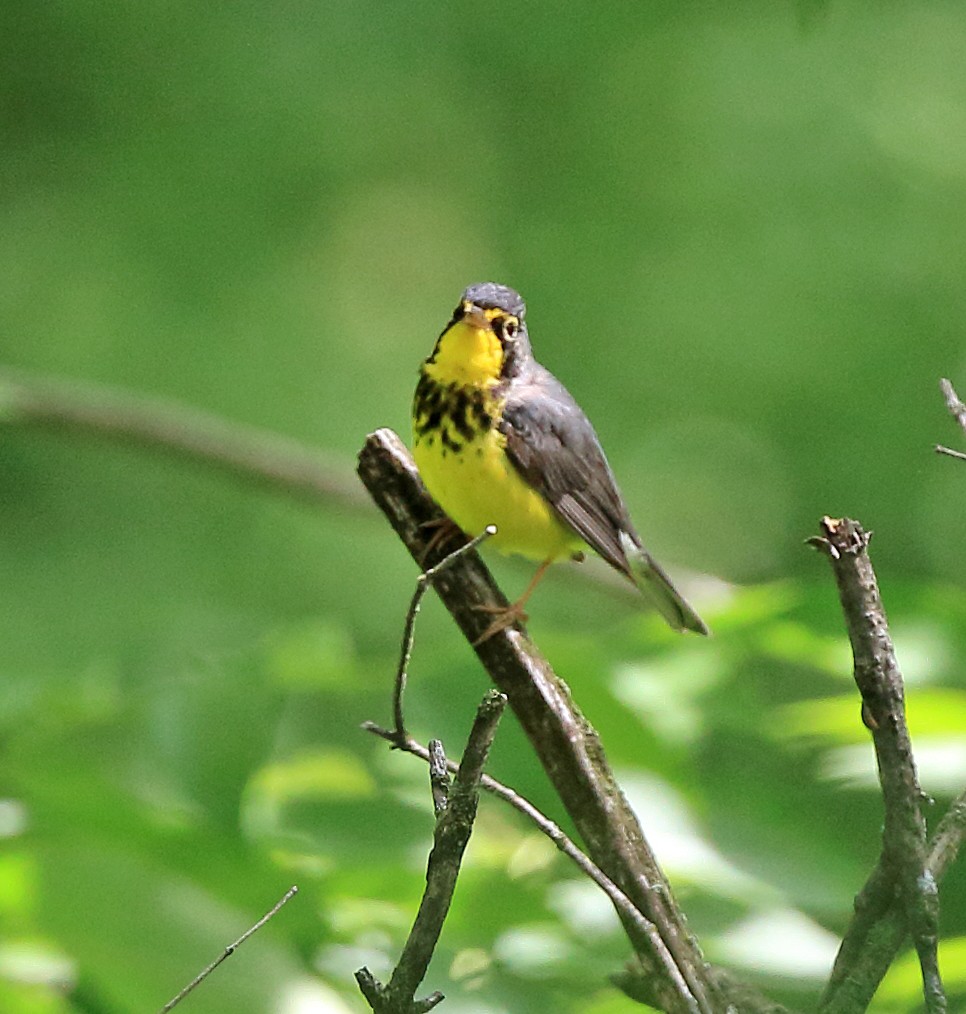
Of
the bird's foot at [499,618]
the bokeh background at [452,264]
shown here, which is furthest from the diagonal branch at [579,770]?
the bokeh background at [452,264]

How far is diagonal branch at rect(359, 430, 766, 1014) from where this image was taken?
1.38 metres

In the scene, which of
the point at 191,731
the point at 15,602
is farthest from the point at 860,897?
the point at 15,602

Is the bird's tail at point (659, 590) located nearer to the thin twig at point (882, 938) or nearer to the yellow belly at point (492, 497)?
the yellow belly at point (492, 497)

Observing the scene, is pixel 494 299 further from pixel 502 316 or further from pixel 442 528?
pixel 442 528

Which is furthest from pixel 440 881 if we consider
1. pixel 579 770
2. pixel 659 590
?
pixel 659 590

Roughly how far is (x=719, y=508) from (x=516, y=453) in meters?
3.65

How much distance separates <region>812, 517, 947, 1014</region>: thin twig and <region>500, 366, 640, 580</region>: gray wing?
1202 mm

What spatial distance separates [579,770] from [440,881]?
20.7 inches

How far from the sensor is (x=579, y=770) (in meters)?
1.59

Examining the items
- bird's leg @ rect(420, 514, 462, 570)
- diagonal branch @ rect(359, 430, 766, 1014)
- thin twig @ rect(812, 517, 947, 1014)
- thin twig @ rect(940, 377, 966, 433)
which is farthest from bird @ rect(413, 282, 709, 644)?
thin twig @ rect(812, 517, 947, 1014)

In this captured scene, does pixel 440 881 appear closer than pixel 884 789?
Yes

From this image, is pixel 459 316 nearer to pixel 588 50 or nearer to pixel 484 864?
pixel 484 864

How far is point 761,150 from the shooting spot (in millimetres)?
6125

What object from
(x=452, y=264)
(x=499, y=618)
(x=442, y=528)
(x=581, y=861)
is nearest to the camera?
(x=581, y=861)
